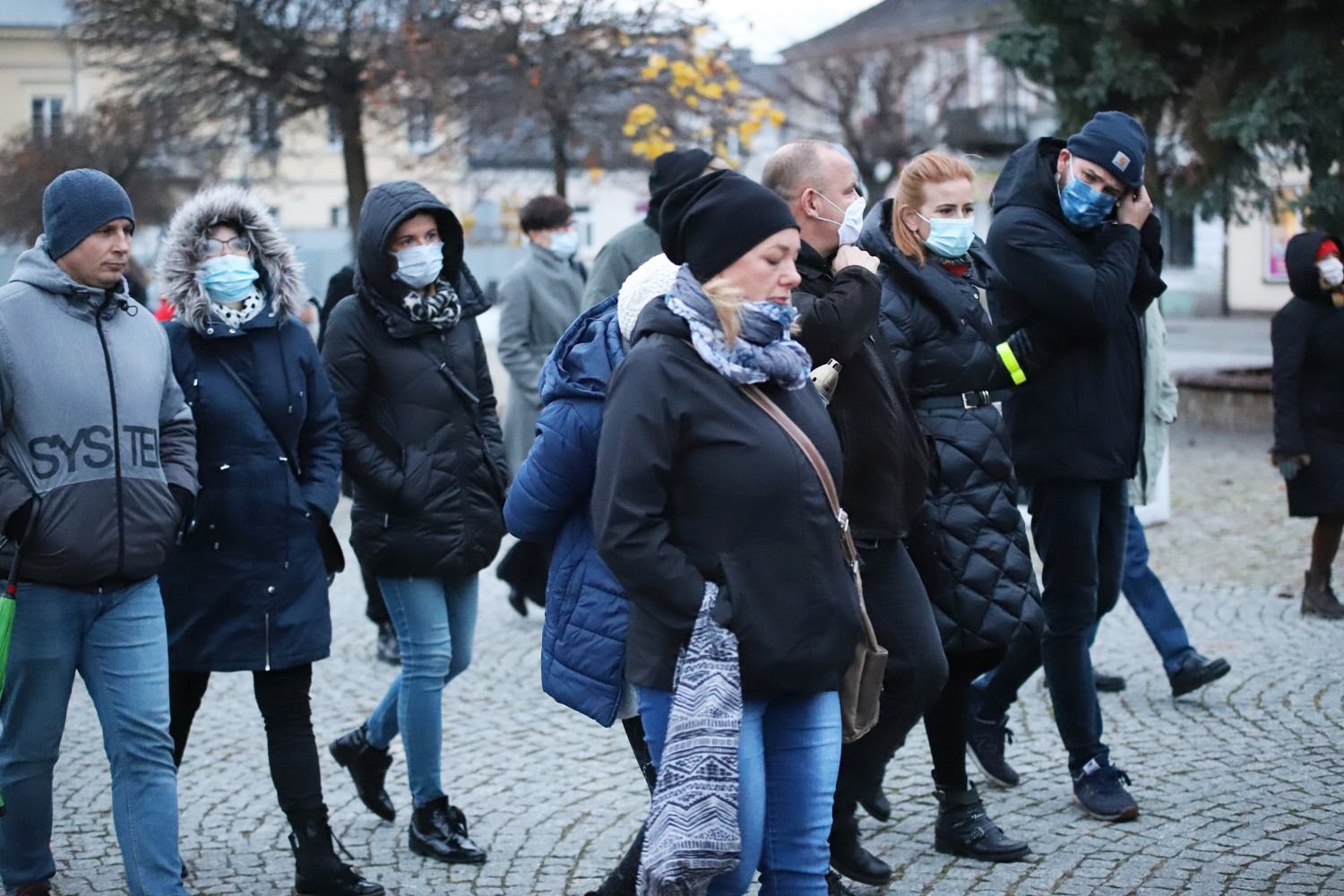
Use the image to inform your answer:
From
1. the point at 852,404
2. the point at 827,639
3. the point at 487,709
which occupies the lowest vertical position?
the point at 487,709

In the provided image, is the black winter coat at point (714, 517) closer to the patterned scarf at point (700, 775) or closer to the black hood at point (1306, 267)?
the patterned scarf at point (700, 775)

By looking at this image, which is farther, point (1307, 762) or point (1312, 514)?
point (1312, 514)

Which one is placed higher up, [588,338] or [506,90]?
[506,90]

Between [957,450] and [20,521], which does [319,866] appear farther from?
[957,450]

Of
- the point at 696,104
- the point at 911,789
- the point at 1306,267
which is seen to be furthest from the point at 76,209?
the point at 696,104

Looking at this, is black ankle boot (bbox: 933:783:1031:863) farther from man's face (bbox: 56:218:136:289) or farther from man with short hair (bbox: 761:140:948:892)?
man's face (bbox: 56:218:136:289)

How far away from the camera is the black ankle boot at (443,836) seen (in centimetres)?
526

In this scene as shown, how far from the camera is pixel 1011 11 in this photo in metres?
18.4

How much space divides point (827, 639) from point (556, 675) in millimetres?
799

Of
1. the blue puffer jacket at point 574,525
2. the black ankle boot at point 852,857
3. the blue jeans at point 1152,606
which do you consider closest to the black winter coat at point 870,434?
the blue puffer jacket at point 574,525

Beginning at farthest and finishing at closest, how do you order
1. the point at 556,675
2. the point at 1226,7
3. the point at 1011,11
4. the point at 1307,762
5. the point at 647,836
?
the point at 1011,11
the point at 1226,7
the point at 1307,762
the point at 556,675
the point at 647,836

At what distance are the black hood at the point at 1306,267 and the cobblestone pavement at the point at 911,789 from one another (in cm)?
158

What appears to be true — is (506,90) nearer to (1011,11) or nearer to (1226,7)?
(1011,11)

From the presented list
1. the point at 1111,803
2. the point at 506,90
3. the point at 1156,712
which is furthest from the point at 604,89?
the point at 1111,803
